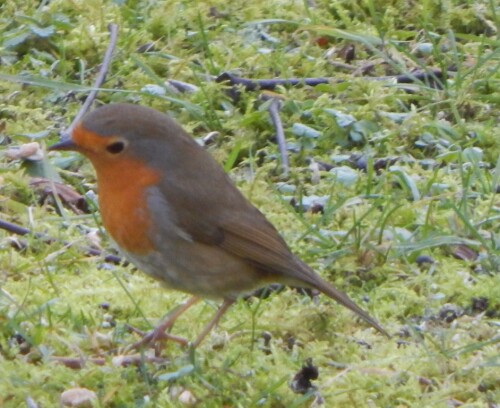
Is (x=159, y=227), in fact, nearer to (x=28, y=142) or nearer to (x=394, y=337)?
(x=394, y=337)

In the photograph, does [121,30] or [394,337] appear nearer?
[394,337]

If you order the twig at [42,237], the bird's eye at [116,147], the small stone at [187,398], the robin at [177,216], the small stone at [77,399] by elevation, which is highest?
the bird's eye at [116,147]

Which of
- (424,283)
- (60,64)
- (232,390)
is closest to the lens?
(232,390)

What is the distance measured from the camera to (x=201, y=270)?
4.47 metres

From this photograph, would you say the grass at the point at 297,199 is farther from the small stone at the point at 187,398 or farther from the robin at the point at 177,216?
the robin at the point at 177,216

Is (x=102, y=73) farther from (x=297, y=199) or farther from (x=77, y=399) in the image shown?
(x=77, y=399)

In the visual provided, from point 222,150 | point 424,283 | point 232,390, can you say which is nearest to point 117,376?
point 232,390

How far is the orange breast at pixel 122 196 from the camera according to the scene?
4.32 meters

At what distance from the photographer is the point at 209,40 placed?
678 centimetres

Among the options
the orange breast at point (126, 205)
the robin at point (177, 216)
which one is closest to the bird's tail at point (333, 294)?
the robin at point (177, 216)

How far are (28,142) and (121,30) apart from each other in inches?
40.8

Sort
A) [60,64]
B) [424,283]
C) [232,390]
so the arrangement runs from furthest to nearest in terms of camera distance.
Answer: [60,64]
[424,283]
[232,390]

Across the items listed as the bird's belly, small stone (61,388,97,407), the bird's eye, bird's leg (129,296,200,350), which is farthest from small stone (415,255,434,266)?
small stone (61,388,97,407)

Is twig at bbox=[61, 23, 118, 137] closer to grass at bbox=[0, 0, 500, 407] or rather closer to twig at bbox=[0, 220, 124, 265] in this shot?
grass at bbox=[0, 0, 500, 407]
